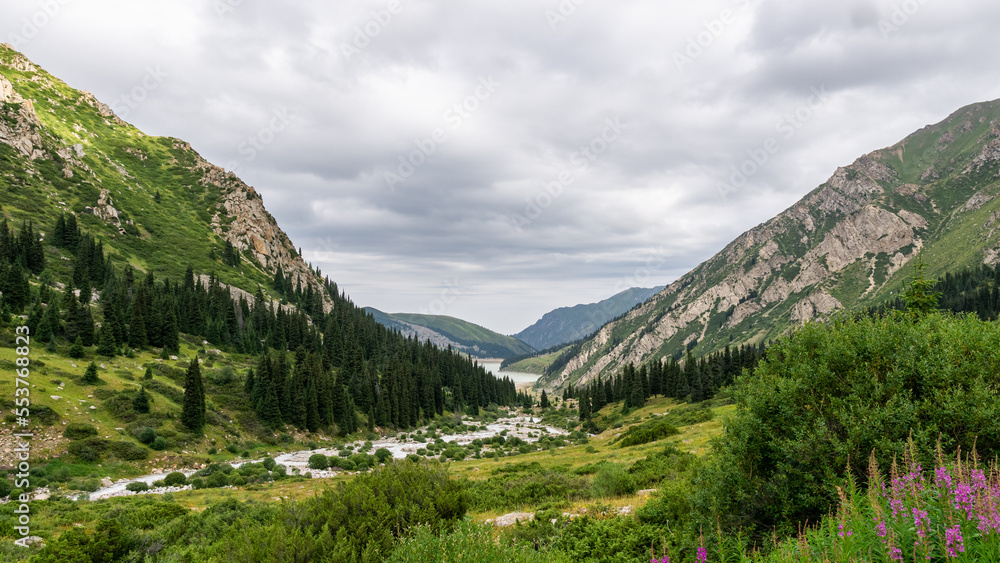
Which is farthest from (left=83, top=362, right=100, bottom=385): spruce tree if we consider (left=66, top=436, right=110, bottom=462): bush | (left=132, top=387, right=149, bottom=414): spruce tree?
(left=66, top=436, right=110, bottom=462): bush

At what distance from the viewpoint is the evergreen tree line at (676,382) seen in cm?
9412

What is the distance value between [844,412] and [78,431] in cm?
5779

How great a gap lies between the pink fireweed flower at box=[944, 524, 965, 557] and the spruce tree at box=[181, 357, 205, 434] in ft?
207

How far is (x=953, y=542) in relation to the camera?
181 inches

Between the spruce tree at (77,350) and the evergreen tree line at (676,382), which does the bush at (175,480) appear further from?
the evergreen tree line at (676,382)

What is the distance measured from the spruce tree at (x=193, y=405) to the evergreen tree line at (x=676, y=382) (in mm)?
82162

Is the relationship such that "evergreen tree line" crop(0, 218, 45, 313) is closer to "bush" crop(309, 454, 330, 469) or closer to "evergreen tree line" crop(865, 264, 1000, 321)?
"bush" crop(309, 454, 330, 469)

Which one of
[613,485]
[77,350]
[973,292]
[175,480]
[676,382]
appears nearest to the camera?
[613,485]

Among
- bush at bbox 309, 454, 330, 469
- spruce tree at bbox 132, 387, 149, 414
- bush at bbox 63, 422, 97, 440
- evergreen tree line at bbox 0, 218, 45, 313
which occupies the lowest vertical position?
bush at bbox 309, 454, 330, 469

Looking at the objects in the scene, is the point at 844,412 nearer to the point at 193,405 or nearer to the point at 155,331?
the point at 193,405

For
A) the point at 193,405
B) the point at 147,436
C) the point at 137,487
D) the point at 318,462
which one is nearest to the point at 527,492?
the point at 137,487

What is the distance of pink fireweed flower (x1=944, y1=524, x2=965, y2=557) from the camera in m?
4.18

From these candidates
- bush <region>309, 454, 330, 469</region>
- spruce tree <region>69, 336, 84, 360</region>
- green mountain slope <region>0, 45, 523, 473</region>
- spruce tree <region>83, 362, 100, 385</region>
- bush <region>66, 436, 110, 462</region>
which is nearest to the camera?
bush <region>66, 436, 110, 462</region>

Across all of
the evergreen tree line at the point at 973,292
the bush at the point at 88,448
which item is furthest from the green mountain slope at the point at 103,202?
the evergreen tree line at the point at 973,292
